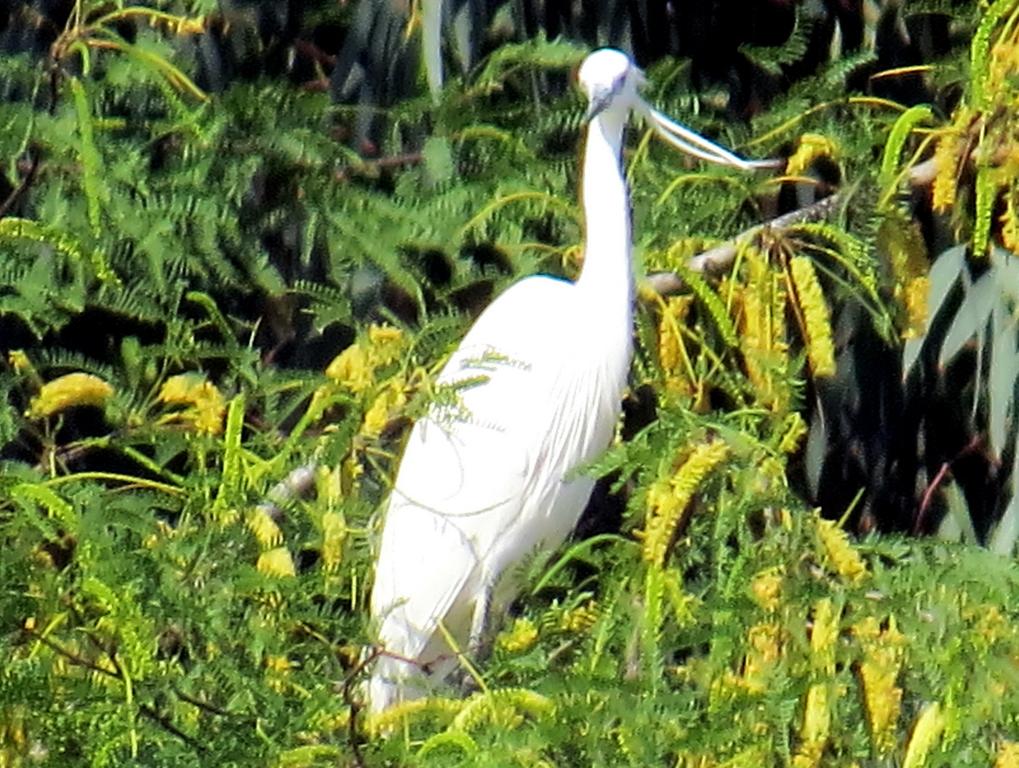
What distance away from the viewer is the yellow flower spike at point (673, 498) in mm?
1353

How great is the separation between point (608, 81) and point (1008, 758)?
109 cm

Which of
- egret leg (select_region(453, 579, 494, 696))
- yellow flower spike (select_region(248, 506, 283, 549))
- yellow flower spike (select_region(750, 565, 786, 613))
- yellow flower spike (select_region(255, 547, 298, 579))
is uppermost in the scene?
yellow flower spike (select_region(248, 506, 283, 549))

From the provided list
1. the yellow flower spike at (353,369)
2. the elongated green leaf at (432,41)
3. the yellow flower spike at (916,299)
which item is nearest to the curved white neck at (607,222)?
the elongated green leaf at (432,41)

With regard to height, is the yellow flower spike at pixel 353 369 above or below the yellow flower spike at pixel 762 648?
above

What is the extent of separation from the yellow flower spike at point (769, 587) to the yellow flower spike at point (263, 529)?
0.29 m

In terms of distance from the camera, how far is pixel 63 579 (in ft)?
4.46

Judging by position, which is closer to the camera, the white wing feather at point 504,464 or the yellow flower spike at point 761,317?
the yellow flower spike at point 761,317

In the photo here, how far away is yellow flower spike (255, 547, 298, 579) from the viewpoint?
4.75ft

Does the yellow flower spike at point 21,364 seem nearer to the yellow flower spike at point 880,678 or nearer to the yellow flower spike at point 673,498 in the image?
the yellow flower spike at point 673,498

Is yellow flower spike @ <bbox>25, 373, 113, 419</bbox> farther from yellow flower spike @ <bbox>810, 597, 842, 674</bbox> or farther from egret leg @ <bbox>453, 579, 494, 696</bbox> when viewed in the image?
yellow flower spike @ <bbox>810, 597, 842, 674</bbox>

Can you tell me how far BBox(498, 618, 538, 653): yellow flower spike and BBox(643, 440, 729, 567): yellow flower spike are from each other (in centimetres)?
14

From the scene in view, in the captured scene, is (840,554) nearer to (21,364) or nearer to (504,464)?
(21,364)

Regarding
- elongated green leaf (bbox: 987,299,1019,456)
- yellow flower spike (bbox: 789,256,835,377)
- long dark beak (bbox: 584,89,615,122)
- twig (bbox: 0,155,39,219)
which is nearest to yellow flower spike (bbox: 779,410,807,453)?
yellow flower spike (bbox: 789,256,835,377)

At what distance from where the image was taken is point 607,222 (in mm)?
2314
